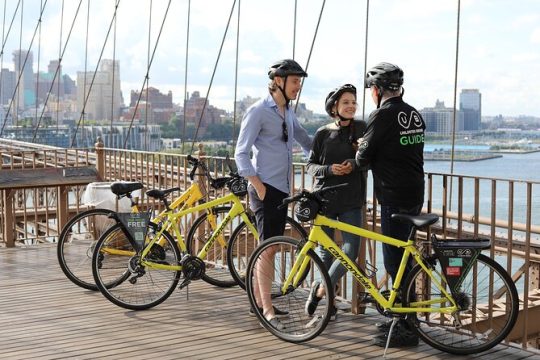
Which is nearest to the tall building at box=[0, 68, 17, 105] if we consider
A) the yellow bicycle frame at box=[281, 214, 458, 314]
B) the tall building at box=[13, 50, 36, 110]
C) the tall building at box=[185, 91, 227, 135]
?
the tall building at box=[13, 50, 36, 110]

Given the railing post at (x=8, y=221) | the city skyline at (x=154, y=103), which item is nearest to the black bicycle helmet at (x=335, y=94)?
the railing post at (x=8, y=221)

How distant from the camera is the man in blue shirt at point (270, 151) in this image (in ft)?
12.5

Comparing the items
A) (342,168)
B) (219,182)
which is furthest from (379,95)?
(219,182)

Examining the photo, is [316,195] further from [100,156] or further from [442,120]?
[442,120]

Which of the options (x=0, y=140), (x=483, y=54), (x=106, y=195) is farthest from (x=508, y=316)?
(x=0, y=140)

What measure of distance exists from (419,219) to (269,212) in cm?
89

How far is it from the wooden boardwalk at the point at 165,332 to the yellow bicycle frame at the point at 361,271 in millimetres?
224

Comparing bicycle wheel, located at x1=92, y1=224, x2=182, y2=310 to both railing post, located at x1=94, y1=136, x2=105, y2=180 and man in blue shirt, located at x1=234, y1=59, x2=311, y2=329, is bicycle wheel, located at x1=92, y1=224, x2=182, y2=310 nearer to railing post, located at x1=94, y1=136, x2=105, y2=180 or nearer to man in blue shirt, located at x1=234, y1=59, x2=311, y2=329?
man in blue shirt, located at x1=234, y1=59, x2=311, y2=329

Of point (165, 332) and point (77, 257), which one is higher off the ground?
point (77, 257)

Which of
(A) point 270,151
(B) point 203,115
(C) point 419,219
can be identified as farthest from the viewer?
(B) point 203,115

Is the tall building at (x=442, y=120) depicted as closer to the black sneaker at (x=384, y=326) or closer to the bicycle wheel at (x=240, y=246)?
the bicycle wheel at (x=240, y=246)

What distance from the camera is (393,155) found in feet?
11.4

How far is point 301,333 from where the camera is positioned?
376 cm

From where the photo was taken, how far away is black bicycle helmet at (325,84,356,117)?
371 cm
